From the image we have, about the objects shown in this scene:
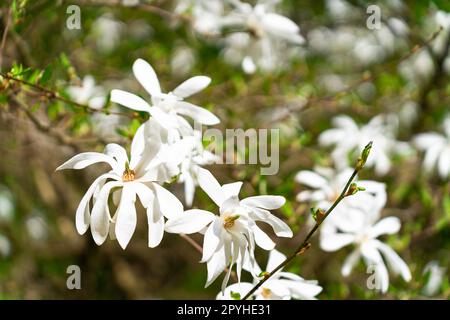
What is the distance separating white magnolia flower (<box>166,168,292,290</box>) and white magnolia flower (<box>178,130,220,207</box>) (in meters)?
0.07

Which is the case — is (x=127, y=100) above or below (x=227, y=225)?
above

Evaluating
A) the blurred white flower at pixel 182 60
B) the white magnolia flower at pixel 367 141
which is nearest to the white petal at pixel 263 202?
the white magnolia flower at pixel 367 141

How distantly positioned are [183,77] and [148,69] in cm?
117

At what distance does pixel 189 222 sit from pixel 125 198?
115mm

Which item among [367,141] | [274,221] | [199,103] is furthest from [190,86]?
[367,141]

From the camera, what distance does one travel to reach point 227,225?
3.15ft

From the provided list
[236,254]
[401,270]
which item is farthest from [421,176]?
[236,254]

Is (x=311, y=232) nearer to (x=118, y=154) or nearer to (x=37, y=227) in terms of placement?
(x=118, y=154)

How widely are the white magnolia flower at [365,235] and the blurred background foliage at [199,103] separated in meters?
0.08

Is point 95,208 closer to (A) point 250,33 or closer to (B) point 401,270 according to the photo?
(B) point 401,270

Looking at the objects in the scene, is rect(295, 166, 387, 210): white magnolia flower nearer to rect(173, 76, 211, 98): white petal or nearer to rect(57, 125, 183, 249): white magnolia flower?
rect(173, 76, 211, 98): white petal

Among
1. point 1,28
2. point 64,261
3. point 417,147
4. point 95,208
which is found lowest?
point 64,261

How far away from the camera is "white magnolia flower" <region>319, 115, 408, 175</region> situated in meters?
1.94
